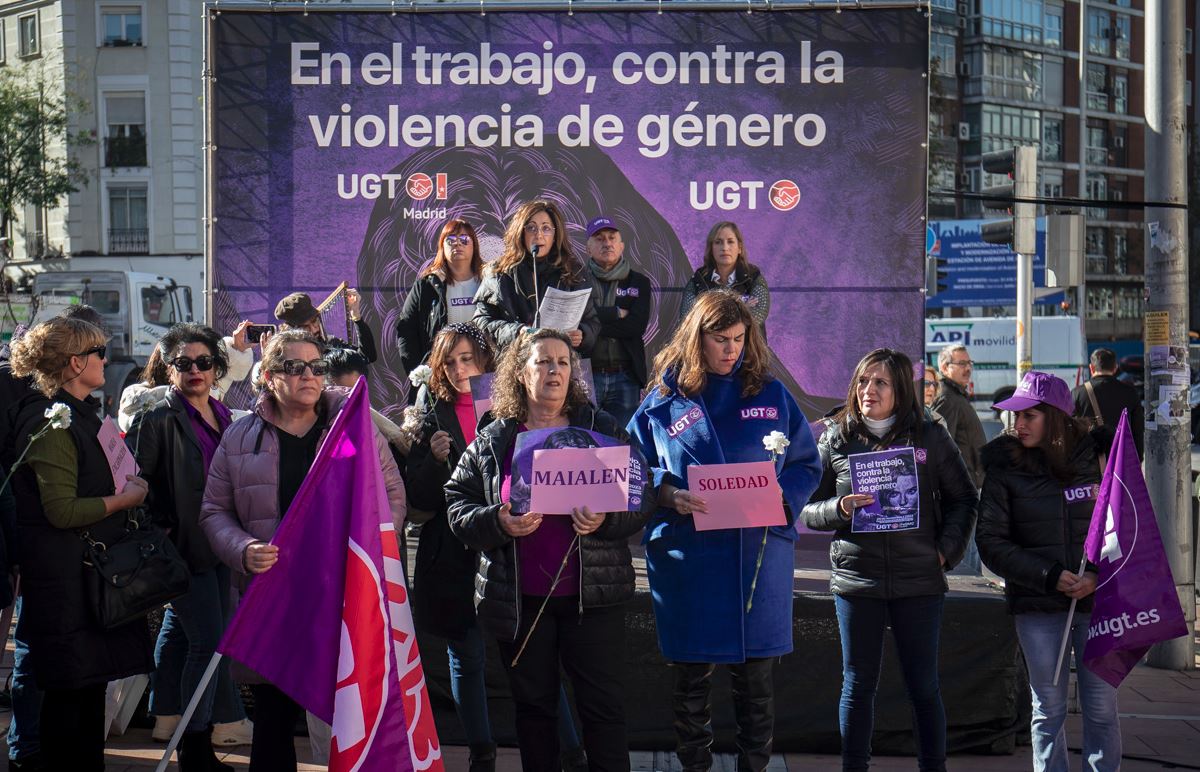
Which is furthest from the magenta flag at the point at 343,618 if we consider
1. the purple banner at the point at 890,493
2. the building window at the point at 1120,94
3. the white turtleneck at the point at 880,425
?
the building window at the point at 1120,94

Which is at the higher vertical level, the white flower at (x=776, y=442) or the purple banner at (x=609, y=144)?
the purple banner at (x=609, y=144)

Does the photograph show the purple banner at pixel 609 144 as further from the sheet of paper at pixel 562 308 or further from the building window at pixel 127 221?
the building window at pixel 127 221

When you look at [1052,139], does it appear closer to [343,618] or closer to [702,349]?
[702,349]

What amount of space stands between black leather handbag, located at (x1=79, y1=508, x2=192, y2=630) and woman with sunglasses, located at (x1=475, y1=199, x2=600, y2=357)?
7.54ft

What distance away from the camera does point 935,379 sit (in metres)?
9.59

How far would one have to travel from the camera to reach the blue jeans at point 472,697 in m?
4.93

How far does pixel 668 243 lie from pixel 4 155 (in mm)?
32763

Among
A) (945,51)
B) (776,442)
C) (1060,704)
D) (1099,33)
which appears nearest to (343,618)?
(776,442)

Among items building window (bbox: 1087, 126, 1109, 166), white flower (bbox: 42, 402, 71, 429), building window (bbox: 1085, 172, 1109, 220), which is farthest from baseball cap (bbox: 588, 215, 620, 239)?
building window (bbox: 1087, 126, 1109, 166)

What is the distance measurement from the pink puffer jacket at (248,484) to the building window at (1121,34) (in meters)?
66.5

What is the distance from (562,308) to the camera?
20.7 feet

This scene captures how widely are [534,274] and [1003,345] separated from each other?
940 inches

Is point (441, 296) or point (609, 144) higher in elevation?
point (609, 144)

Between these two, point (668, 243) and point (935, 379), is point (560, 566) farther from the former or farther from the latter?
point (935, 379)
